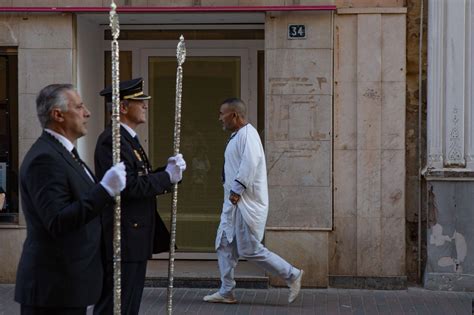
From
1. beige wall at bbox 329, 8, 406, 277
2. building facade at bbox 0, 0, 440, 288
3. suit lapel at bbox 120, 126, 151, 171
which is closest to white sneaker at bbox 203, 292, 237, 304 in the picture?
building facade at bbox 0, 0, 440, 288

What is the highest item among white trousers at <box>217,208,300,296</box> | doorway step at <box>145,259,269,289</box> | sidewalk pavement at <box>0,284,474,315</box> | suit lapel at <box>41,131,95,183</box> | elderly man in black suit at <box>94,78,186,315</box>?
suit lapel at <box>41,131,95,183</box>

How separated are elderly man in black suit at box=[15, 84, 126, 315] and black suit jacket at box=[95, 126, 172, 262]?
39.6 inches

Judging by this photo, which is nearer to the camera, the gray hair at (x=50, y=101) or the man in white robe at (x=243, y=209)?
the gray hair at (x=50, y=101)

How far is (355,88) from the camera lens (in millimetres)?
9391

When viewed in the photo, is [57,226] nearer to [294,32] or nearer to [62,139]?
[62,139]

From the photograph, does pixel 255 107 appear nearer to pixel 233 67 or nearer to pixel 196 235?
pixel 233 67

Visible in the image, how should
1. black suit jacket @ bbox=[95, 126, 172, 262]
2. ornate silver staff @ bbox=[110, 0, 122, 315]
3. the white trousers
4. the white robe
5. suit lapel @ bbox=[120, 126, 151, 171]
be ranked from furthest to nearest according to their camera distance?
the white trousers < the white robe < suit lapel @ bbox=[120, 126, 151, 171] < black suit jacket @ bbox=[95, 126, 172, 262] < ornate silver staff @ bbox=[110, 0, 122, 315]

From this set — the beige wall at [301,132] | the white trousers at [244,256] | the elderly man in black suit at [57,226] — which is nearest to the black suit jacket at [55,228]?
the elderly man in black suit at [57,226]

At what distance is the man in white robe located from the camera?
844cm

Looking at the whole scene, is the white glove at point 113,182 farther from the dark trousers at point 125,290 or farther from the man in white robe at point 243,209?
the man in white robe at point 243,209

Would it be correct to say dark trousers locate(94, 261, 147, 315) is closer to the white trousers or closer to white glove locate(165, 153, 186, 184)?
white glove locate(165, 153, 186, 184)

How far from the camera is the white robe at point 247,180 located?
8.38 metres

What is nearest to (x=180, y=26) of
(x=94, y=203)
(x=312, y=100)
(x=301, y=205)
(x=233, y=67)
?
(x=233, y=67)

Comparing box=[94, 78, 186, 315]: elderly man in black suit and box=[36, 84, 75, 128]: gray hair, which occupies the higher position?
box=[36, 84, 75, 128]: gray hair
